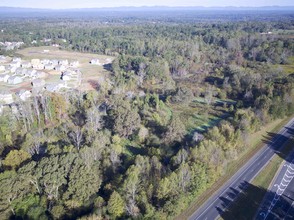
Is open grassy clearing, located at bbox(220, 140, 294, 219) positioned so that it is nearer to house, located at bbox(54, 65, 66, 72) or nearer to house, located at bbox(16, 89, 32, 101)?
house, located at bbox(16, 89, 32, 101)

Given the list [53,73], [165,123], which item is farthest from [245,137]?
[53,73]

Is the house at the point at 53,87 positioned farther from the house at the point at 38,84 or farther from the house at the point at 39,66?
the house at the point at 39,66

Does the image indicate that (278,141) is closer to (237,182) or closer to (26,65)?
(237,182)

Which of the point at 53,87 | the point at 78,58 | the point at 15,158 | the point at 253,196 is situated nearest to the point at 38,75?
the point at 53,87

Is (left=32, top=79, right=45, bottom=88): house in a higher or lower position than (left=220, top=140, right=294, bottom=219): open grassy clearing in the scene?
higher

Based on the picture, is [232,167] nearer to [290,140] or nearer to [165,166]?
[165,166]

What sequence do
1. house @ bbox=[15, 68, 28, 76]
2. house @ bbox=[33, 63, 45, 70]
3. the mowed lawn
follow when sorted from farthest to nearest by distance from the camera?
house @ bbox=[33, 63, 45, 70], house @ bbox=[15, 68, 28, 76], the mowed lawn

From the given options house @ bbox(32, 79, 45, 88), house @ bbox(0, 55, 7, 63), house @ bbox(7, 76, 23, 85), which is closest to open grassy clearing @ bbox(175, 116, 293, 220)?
house @ bbox(32, 79, 45, 88)
